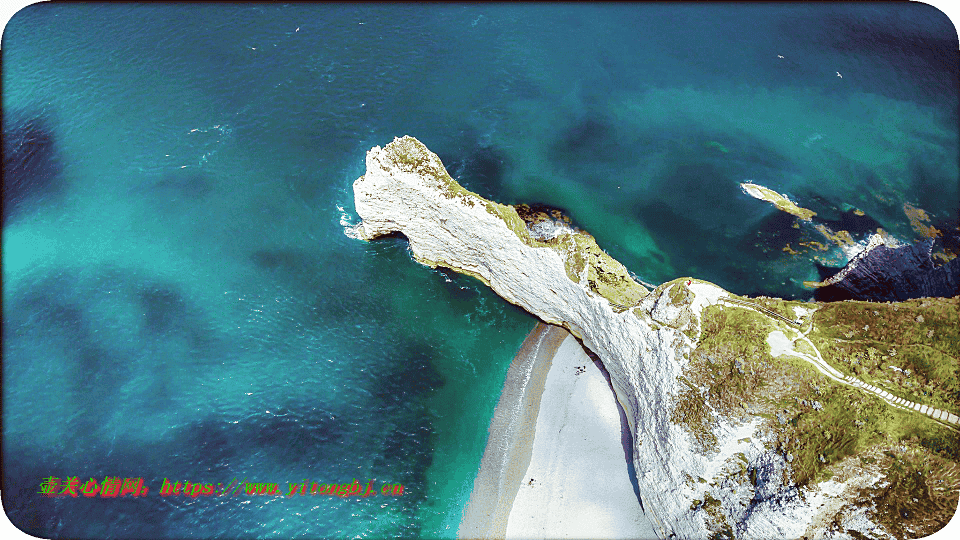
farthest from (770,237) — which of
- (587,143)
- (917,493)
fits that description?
(917,493)

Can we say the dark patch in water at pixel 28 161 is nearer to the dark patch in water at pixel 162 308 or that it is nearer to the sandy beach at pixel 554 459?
the dark patch in water at pixel 162 308

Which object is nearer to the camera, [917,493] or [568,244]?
[917,493]

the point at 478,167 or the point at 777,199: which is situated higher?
the point at 478,167

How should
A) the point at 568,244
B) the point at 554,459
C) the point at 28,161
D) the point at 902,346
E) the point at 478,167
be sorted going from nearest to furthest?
1. the point at 902,346
2. the point at 554,459
3. the point at 568,244
4. the point at 28,161
5. the point at 478,167

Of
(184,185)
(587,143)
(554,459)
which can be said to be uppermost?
(184,185)

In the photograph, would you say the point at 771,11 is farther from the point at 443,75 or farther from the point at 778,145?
the point at 443,75

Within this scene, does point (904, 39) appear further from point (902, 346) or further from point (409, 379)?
point (409, 379)

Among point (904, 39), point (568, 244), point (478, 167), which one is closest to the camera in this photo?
point (568, 244)

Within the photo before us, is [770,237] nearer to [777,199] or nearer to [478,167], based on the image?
[777,199]
